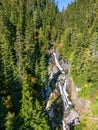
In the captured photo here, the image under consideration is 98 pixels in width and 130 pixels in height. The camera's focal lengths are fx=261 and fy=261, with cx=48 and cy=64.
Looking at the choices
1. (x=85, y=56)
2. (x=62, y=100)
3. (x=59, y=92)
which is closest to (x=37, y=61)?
(x=59, y=92)

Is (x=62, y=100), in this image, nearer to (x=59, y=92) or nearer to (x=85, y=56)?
(x=59, y=92)

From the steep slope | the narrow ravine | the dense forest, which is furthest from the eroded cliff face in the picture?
the steep slope

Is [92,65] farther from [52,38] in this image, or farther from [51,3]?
[51,3]

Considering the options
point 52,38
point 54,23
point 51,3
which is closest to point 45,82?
point 52,38

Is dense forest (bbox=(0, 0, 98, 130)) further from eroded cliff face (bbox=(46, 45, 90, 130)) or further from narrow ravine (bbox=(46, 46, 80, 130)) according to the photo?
narrow ravine (bbox=(46, 46, 80, 130))

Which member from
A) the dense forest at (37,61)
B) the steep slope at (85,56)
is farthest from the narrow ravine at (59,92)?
the steep slope at (85,56)
